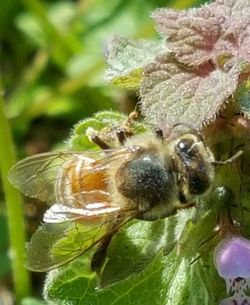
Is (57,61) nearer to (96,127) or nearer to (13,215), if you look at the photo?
(13,215)

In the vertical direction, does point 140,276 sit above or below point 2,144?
below

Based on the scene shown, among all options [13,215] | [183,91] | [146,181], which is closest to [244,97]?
[183,91]

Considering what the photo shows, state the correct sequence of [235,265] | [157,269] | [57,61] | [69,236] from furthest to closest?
1. [57,61]
2. [157,269]
3. [69,236]
4. [235,265]

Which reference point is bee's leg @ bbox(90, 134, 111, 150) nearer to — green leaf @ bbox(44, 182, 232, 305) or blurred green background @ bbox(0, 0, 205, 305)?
green leaf @ bbox(44, 182, 232, 305)

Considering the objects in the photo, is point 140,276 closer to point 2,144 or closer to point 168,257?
point 168,257

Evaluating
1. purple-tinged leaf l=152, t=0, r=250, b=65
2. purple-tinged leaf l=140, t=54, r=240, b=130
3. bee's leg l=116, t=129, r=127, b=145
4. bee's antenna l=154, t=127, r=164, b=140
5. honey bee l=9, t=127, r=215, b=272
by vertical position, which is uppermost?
purple-tinged leaf l=152, t=0, r=250, b=65

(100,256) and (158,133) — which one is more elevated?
(158,133)

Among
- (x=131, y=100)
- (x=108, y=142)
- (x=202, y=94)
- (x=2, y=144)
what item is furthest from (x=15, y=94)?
(x=202, y=94)

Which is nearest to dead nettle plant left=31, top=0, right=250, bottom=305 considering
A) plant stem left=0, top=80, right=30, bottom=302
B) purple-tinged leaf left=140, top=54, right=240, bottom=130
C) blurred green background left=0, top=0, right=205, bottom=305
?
purple-tinged leaf left=140, top=54, right=240, bottom=130
